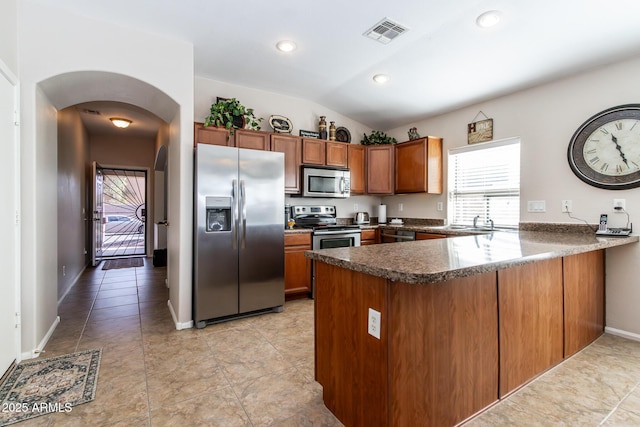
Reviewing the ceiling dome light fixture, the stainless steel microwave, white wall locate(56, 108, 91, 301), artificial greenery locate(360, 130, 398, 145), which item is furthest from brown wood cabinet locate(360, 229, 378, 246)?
the ceiling dome light fixture

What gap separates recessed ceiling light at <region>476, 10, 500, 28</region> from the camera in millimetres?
2391

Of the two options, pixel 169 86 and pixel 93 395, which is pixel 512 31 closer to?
pixel 169 86

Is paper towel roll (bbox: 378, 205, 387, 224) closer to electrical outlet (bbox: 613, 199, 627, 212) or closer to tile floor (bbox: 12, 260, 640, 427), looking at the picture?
tile floor (bbox: 12, 260, 640, 427)

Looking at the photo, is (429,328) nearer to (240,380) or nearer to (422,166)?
(240,380)

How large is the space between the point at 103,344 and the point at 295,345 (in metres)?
1.59

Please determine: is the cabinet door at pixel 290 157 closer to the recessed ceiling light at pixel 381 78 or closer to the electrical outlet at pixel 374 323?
the recessed ceiling light at pixel 381 78

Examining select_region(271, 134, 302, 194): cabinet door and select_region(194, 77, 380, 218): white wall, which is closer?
select_region(194, 77, 380, 218): white wall

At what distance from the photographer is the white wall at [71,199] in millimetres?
3840

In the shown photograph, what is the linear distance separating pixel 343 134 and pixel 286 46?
1.93m

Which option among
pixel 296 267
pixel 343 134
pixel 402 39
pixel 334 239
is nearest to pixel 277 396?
pixel 296 267

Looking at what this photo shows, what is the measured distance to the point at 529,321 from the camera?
6.31 feet

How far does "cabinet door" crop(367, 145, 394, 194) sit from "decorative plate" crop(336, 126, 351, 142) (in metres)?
0.36


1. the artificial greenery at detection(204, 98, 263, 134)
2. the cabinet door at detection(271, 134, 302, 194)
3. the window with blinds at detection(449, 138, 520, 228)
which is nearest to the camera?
the artificial greenery at detection(204, 98, 263, 134)

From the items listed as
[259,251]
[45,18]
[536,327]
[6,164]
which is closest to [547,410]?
[536,327]
